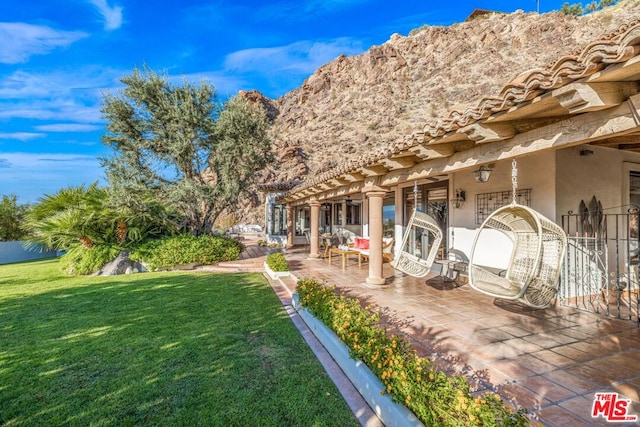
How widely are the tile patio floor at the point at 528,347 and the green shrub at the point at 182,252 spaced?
7.36 metres

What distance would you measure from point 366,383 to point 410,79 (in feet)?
141

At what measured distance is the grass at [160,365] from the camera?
291 cm

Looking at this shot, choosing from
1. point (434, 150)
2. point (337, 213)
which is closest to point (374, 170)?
point (434, 150)

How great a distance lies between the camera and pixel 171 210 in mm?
12617

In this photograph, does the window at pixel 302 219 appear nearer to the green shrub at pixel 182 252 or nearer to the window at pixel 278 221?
the window at pixel 278 221

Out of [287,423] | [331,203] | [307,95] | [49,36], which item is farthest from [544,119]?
[307,95]

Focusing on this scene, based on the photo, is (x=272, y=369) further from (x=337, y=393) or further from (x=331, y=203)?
(x=331, y=203)

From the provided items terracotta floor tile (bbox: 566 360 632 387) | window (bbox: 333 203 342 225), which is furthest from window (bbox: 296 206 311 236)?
terracotta floor tile (bbox: 566 360 632 387)

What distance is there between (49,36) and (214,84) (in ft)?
24.9

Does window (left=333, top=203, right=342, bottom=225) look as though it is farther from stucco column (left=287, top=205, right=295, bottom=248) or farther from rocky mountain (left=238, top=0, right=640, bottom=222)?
rocky mountain (left=238, top=0, right=640, bottom=222)

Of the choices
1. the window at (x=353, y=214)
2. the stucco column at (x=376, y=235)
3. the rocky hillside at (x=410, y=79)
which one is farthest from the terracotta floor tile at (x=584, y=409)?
the rocky hillside at (x=410, y=79)

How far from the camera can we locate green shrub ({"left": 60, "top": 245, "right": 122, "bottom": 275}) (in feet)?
35.7

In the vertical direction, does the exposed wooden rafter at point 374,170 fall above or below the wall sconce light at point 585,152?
below

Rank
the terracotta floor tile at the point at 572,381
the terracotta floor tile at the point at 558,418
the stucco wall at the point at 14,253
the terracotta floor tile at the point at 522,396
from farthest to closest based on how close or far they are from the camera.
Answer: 1. the stucco wall at the point at 14,253
2. the terracotta floor tile at the point at 572,381
3. the terracotta floor tile at the point at 522,396
4. the terracotta floor tile at the point at 558,418
